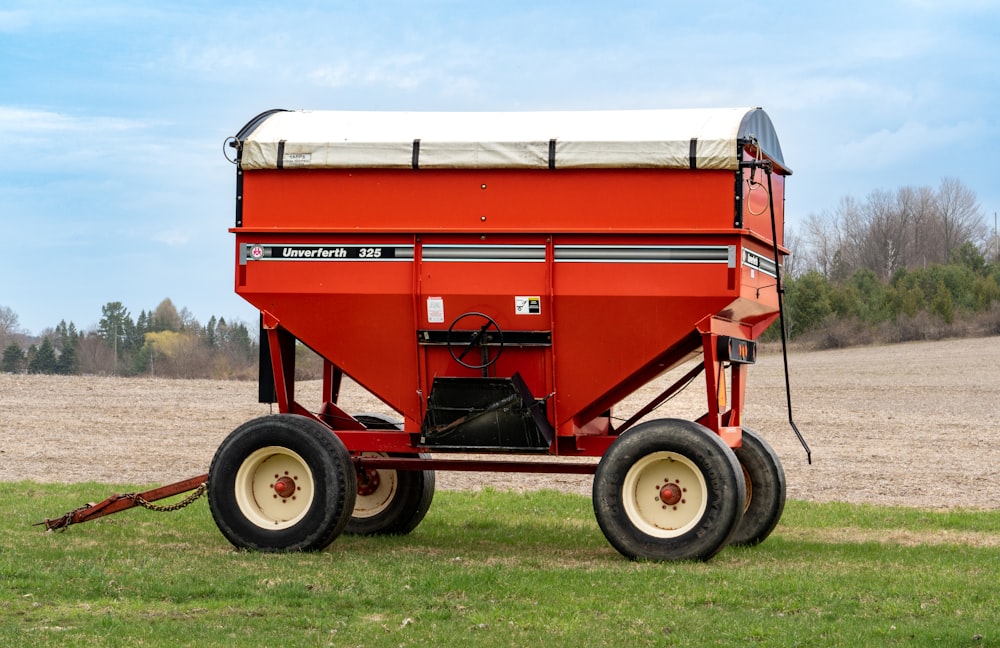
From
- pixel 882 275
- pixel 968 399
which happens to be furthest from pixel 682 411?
pixel 882 275

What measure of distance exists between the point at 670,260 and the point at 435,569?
3.15 m

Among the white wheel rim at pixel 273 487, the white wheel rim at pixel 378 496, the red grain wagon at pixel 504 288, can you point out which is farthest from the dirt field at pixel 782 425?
the white wheel rim at pixel 273 487

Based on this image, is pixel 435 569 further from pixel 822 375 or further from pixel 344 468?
pixel 822 375

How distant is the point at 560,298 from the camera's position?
11398mm

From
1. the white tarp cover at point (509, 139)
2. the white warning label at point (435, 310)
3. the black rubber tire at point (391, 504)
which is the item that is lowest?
the black rubber tire at point (391, 504)

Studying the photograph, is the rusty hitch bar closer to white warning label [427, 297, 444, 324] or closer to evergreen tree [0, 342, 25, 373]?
white warning label [427, 297, 444, 324]

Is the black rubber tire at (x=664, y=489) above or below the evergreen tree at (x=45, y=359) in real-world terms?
below

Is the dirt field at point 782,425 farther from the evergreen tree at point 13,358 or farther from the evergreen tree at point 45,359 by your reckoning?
the evergreen tree at point 13,358

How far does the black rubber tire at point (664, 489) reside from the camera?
1054 centimetres

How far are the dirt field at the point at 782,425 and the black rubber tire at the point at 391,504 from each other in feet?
14.9

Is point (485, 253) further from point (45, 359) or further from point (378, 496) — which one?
point (45, 359)

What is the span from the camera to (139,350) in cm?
5716

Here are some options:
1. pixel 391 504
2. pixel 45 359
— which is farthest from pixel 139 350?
pixel 391 504

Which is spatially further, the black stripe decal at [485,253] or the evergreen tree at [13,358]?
the evergreen tree at [13,358]
